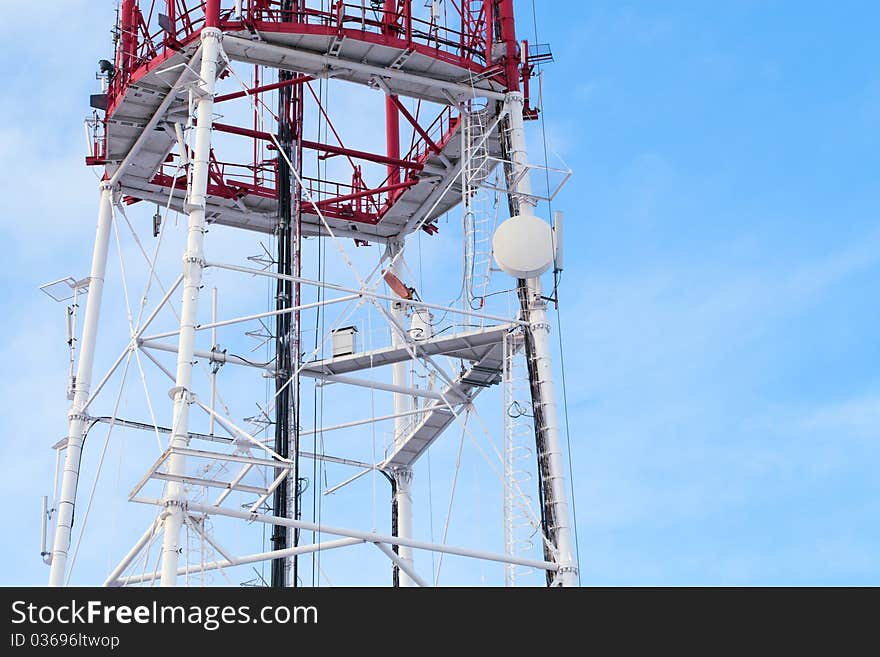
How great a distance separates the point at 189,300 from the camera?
37344 mm

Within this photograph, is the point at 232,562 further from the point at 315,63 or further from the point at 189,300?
the point at 315,63

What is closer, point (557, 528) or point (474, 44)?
point (557, 528)

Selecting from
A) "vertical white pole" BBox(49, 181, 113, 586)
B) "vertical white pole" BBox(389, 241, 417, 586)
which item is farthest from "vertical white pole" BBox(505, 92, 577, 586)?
"vertical white pole" BBox(49, 181, 113, 586)

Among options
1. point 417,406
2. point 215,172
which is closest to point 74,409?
point 215,172

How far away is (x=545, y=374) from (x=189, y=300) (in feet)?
33.4

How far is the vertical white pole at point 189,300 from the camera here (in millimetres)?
35531

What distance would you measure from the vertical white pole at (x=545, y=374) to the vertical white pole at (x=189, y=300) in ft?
29.8

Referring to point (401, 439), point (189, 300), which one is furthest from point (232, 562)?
point (401, 439)

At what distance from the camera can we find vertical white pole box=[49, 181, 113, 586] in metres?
41.6
